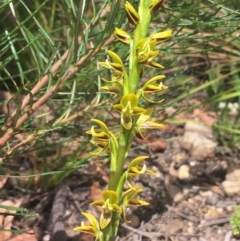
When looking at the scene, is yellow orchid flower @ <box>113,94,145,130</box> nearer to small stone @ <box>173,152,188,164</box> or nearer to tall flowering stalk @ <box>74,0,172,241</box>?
tall flowering stalk @ <box>74,0,172,241</box>

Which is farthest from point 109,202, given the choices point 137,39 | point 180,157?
point 180,157

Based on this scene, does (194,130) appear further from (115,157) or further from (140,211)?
(115,157)

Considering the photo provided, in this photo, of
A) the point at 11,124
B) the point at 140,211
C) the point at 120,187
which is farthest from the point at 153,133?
the point at 120,187

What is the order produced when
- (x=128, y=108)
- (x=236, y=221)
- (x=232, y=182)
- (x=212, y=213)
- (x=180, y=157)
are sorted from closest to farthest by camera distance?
(x=128, y=108), (x=236, y=221), (x=212, y=213), (x=232, y=182), (x=180, y=157)

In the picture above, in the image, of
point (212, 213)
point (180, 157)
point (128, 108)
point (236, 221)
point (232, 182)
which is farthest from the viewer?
point (180, 157)

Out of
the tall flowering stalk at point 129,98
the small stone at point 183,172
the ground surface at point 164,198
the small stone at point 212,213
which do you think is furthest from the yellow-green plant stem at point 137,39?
the small stone at point 183,172

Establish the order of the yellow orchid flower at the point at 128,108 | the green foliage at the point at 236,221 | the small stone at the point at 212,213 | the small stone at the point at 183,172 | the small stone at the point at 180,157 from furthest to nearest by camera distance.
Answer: the small stone at the point at 180,157, the small stone at the point at 183,172, the small stone at the point at 212,213, the green foliage at the point at 236,221, the yellow orchid flower at the point at 128,108

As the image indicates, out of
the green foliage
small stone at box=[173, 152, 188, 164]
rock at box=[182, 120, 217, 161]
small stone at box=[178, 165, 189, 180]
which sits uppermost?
rock at box=[182, 120, 217, 161]

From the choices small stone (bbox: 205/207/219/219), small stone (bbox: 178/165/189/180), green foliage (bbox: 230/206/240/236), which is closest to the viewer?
green foliage (bbox: 230/206/240/236)

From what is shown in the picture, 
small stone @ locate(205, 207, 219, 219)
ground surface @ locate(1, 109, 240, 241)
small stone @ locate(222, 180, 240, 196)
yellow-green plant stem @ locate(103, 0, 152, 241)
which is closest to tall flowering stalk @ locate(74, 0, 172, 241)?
yellow-green plant stem @ locate(103, 0, 152, 241)

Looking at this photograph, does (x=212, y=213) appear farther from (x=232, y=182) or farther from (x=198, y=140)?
(x=198, y=140)

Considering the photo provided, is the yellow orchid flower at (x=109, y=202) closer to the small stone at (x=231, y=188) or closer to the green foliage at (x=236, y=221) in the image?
the green foliage at (x=236, y=221)

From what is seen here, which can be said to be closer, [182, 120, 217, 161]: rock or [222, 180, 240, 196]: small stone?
[222, 180, 240, 196]: small stone
